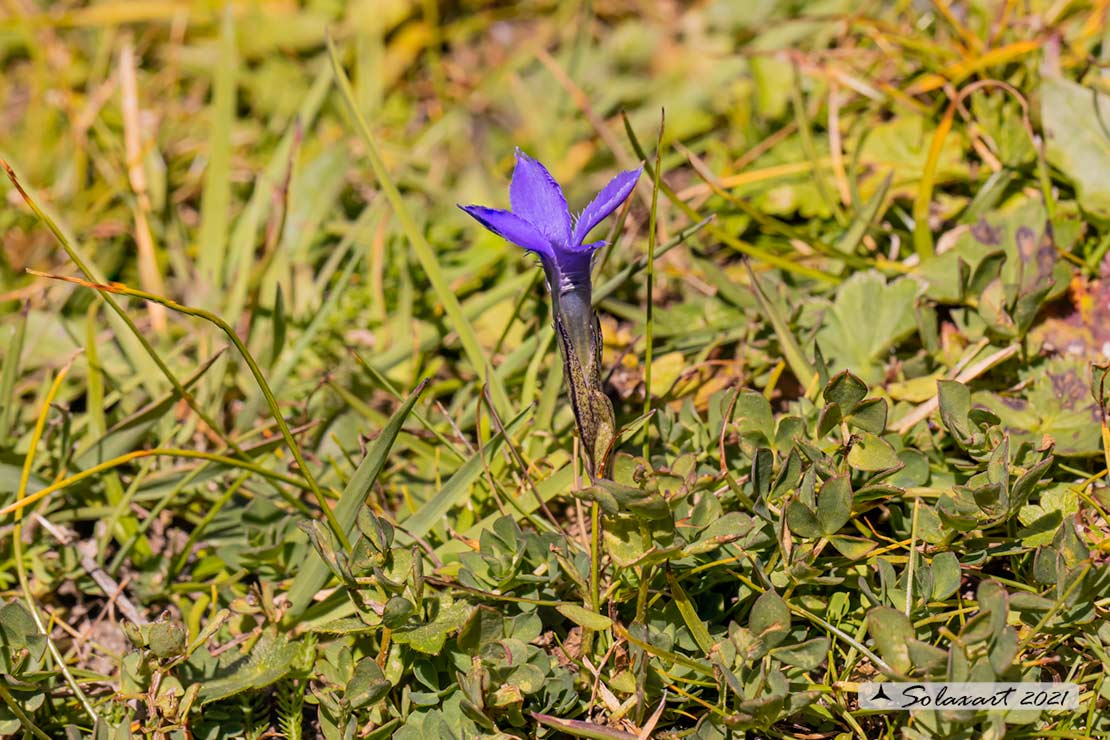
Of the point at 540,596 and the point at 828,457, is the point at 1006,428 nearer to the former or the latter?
the point at 828,457

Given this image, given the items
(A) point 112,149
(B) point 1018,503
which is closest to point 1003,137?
(B) point 1018,503

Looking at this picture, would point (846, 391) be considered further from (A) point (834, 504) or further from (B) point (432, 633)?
(B) point (432, 633)

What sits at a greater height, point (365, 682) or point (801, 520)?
point (801, 520)

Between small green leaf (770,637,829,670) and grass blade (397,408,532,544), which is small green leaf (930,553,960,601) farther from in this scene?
grass blade (397,408,532,544)

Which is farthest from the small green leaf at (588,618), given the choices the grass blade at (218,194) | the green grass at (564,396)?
the grass blade at (218,194)

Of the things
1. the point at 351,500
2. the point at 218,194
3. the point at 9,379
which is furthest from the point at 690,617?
the point at 218,194

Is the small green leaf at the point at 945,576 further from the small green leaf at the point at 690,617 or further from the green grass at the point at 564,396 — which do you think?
the small green leaf at the point at 690,617

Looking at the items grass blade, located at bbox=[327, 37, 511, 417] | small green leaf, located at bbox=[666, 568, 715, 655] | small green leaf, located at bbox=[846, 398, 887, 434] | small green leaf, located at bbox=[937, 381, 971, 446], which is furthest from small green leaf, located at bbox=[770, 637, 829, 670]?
grass blade, located at bbox=[327, 37, 511, 417]
